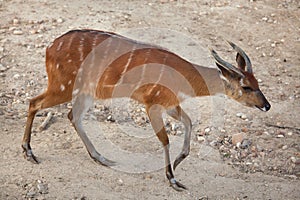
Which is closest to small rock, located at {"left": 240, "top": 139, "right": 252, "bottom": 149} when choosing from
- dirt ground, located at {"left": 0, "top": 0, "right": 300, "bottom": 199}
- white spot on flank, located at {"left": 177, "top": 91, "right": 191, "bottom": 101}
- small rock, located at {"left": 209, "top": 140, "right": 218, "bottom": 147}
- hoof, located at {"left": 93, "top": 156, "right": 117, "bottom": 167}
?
dirt ground, located at {"left": 0, "top": 0, "right": 300, "bottom": 199}

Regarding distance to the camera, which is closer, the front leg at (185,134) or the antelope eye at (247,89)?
the antelope eye at (247,89)

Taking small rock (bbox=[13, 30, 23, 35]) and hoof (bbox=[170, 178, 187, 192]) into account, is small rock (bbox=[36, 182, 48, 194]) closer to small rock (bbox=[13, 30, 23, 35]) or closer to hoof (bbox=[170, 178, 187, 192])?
hoof (bbox=[170, 178, 187, 192])

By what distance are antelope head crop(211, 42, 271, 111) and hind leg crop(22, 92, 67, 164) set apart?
152cm

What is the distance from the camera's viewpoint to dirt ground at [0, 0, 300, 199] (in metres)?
5.80

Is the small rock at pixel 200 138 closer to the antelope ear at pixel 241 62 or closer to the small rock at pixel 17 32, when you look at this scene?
the antelope ear at pixel 241 62

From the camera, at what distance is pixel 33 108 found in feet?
19.6

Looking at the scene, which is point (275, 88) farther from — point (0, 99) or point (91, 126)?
point (0, 99)

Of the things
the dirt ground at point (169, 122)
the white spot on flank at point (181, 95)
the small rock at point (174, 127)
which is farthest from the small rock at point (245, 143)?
the white spot on flank at point (181, 95)

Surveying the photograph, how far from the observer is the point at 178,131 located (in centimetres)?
684

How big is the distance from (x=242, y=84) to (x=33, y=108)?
1933mm

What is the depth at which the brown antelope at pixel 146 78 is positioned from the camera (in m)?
5.82

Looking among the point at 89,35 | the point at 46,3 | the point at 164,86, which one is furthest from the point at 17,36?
the point at 164,86

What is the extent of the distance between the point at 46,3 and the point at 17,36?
109cm

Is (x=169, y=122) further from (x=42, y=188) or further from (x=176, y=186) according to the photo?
(x=42, y=188)
